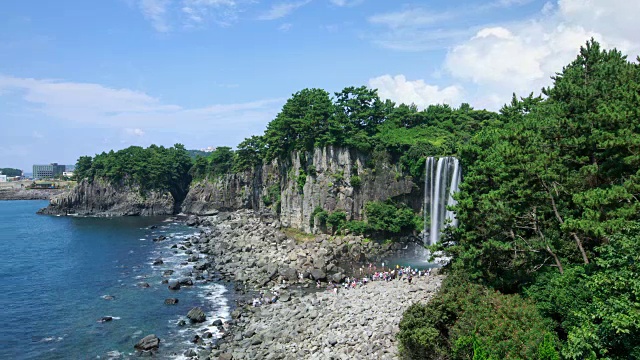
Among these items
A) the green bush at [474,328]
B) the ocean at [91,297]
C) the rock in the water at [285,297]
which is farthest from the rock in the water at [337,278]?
the green bush at [474,328]

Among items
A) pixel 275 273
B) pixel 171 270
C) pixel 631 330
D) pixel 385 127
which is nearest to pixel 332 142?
pixel 385 127

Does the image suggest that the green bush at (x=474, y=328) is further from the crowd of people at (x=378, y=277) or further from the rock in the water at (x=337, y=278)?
the rock in the water at (x=337, y=278)

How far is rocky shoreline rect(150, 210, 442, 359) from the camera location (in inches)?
1143

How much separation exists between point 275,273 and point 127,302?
15580 mm

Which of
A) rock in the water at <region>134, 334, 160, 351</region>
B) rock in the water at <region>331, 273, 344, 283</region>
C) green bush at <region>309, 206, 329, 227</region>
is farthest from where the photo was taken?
green bush at <region>309, 206, 329, 227</region>

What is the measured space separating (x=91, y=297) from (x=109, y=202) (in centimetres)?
7000

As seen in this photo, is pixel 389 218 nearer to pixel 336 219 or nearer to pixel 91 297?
pixel 336 219

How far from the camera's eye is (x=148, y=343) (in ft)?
104

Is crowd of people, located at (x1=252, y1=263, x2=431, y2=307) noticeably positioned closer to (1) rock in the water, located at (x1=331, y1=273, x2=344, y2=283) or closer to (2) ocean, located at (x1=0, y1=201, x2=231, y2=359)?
(1) rock in the water, located at (x1=331, y1=273, x2=344, y2=283)

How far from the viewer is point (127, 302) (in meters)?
41.8

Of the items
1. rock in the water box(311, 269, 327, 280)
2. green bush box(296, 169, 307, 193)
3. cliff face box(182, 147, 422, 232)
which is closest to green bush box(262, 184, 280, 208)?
cliff face box(182, 147, 422, 232)

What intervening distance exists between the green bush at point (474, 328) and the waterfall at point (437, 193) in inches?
1125

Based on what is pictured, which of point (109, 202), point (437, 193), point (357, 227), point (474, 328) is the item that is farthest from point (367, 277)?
point (109, 202)

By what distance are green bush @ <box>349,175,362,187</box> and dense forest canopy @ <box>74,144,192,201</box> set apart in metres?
61.2
